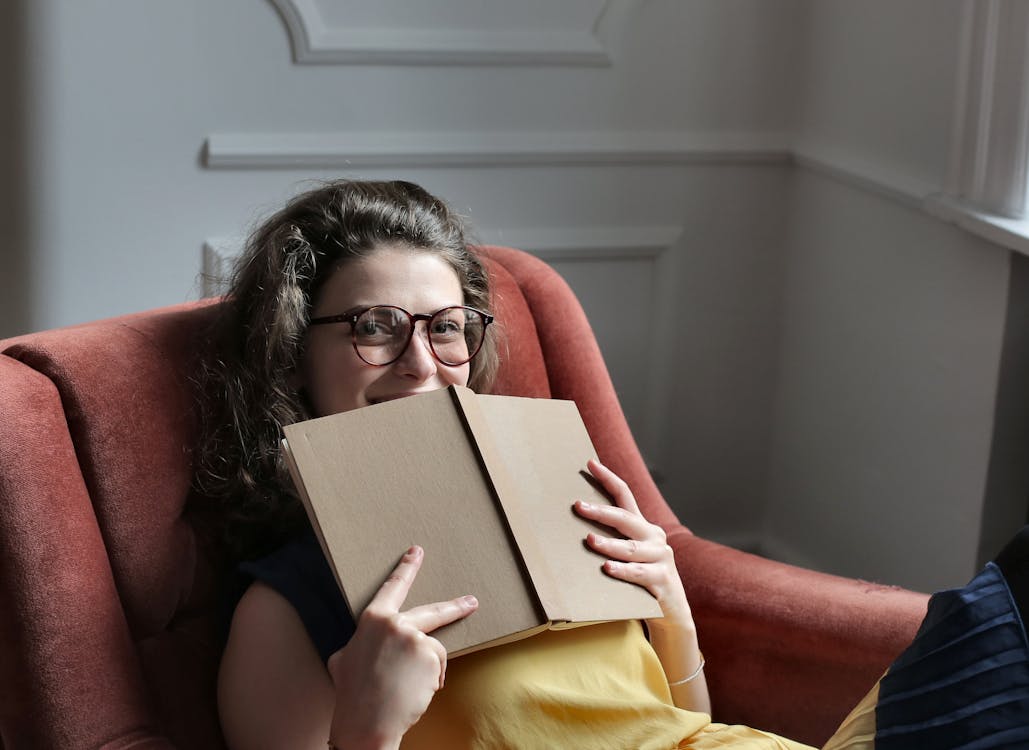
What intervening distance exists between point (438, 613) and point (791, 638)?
1.90 feet

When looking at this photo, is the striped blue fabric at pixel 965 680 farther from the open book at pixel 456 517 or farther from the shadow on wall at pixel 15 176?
the shadow on wall at pixel 15 176

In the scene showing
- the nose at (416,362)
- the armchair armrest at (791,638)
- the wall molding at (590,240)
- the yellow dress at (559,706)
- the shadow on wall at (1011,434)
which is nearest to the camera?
the yellow dress at (559,706)

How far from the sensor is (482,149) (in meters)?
2.14

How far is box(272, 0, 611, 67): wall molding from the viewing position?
77.9 inches

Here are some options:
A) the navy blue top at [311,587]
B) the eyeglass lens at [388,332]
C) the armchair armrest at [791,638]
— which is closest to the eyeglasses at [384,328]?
the eyeglass lens at [388,332]

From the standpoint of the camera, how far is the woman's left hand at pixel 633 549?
45.6 inches

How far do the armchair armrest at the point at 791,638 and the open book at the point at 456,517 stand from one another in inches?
12.8

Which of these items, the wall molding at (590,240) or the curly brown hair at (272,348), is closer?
the curly brown hair at (272,348)

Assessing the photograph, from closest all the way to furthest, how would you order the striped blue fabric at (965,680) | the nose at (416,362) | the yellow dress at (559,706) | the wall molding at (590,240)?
the striped blue fabric at (965,680), the yellow dress at (559,706), the nose at (416,362), the wall molding at (590,240)

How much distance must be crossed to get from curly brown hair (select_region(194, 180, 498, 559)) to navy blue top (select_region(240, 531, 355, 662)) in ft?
0.21

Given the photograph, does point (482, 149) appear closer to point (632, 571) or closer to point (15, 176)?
point (15, 176)

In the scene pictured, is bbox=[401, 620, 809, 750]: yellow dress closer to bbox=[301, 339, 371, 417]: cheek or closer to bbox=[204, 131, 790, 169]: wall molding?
bbox=[301, 339, 371, 417]: cheek

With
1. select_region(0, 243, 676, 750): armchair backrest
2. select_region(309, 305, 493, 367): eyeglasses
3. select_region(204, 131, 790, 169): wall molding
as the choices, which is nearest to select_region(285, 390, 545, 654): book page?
select_region(309, 305, 493, 367): eyeglasses

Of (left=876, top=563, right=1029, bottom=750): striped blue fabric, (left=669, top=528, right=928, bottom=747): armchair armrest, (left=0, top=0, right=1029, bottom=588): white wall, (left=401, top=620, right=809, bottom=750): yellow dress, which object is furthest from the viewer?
(left=0, top=0, right=1029, bottom=588): white wall
